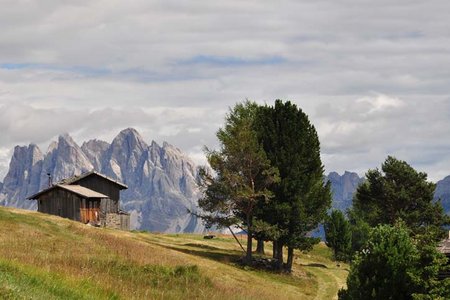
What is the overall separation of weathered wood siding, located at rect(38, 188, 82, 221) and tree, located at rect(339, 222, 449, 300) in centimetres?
5442

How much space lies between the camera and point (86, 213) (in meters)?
84.2

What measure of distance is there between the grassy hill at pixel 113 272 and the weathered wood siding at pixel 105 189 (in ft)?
55.1

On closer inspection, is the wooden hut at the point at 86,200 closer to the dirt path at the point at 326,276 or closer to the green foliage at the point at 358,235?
the dirt path at the point at 326,276

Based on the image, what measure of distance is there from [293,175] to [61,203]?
1383 inches

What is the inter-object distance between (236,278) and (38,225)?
727 inches

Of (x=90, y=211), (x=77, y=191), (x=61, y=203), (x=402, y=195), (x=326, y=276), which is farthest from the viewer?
(x=90, y=211)

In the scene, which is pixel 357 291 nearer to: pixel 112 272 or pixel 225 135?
pixel 112 272

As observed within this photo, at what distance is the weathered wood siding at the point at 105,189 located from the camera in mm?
91688

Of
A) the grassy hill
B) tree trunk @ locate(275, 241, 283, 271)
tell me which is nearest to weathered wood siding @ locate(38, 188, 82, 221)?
the grassy hill

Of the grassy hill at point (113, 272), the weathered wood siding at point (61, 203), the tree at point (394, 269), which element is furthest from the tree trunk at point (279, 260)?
the weathered wood siding at point (61, 203)

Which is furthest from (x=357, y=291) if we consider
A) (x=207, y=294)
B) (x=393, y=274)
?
(x=207, y=294)

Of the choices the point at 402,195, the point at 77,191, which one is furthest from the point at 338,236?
the point at 77,191

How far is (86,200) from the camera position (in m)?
84.6

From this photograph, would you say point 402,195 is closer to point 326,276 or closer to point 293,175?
point 326,276
